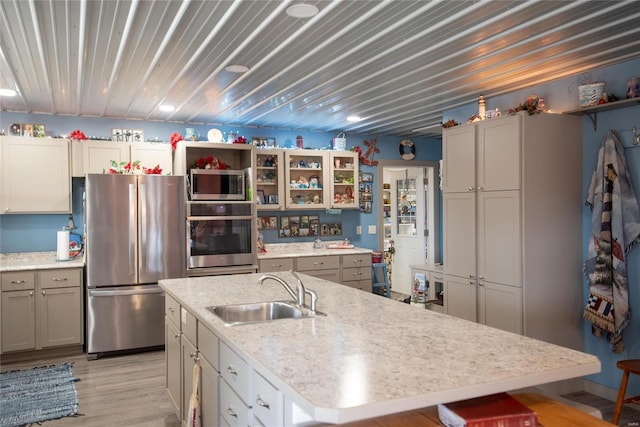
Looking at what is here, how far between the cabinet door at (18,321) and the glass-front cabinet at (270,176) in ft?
8.52

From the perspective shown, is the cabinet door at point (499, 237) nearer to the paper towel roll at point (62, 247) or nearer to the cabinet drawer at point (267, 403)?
the cabinet drawer at point (267, 403)

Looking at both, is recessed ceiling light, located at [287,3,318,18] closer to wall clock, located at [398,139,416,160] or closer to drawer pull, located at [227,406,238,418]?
drawer pull, located at [227,406,238,418]

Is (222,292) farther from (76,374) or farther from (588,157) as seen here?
(588,157)

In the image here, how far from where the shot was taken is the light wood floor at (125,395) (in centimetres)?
326

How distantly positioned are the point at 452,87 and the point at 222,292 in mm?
2623

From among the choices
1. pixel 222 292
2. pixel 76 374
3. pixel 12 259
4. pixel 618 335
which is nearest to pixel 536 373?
pixel 222 292

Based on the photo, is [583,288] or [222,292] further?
[583,288]

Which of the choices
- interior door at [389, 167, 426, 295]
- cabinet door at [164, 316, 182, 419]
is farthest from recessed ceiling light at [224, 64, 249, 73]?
interior door at [389, 167, 426, 295]

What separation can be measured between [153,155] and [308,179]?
193 cm

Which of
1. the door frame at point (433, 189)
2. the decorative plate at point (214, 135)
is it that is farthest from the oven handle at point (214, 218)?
the door frame at point (433, 189)

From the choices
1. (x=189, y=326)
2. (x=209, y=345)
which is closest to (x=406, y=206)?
(x=189, y=326)

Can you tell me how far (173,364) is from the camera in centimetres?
313

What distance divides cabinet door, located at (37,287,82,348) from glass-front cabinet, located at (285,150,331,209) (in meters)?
2.63

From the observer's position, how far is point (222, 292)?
9.89 ft
